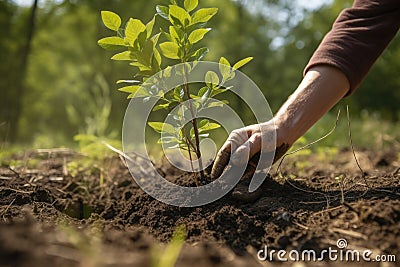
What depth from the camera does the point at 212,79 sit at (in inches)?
72.6

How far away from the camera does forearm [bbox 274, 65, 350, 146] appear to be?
1956 millimetres

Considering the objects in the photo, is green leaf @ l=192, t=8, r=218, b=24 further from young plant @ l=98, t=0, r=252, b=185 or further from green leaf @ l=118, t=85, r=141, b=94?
green leaf @ l=118, t=85, r=141, b=94

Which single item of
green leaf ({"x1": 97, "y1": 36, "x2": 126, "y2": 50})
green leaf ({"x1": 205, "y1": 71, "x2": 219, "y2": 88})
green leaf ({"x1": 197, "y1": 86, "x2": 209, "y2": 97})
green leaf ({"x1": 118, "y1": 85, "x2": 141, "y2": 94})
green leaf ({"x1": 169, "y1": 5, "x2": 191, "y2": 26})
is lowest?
green leaf ({"x1": 118, "y1": 85, "x2": 141, "y2": 94})

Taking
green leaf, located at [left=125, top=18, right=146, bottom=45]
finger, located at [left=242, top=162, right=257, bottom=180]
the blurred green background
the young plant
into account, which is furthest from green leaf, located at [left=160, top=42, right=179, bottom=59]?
the blurred green background

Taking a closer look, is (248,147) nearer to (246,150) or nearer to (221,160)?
(246,150)

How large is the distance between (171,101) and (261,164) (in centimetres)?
51

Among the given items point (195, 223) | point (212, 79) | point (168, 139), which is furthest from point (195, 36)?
point (195, 223)

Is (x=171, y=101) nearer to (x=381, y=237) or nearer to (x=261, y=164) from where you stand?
(x=261, y=164)

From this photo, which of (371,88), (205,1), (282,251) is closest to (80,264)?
(282,251)

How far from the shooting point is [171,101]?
186cm

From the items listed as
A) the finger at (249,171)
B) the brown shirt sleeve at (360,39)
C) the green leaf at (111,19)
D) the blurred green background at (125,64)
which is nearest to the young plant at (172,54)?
the green leaf at (111,19)

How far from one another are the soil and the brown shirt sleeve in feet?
1.81

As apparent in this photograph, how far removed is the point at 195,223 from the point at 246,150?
0.41 m

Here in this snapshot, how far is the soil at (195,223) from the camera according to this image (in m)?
1.03
